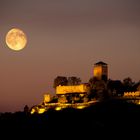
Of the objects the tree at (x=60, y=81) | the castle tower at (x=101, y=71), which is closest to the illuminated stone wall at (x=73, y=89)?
the tree at (x=60, y=81)

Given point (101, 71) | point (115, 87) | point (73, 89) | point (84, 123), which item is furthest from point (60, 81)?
point (84, 123)

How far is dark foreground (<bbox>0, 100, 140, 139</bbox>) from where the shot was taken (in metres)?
112

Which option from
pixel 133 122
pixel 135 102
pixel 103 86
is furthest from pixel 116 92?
pixel 133 122

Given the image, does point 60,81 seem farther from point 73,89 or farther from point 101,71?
point 101,71

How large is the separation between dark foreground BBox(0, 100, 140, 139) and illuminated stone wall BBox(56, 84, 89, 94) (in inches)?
782

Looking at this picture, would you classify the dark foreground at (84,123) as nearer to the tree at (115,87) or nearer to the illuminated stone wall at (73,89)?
the tree at (115,87)

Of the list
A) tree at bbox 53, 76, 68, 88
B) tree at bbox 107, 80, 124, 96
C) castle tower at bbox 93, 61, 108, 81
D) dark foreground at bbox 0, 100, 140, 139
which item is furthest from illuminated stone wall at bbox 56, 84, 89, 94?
dark foreground at bbox 0, 100, 140, 139

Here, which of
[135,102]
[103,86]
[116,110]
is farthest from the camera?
[103,86]

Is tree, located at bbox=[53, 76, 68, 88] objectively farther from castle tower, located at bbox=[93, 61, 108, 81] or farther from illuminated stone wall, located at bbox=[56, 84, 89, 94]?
castle tower, located at bbox=[93, 61, 108, 81]

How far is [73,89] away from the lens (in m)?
166

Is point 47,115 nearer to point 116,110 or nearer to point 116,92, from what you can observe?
point 116,110

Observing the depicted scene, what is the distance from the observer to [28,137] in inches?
4432

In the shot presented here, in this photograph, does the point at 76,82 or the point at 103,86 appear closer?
the point at 103,86

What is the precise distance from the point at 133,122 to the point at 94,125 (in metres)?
6.01
